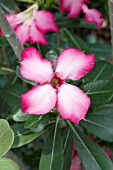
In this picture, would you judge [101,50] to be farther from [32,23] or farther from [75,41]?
[32,23]

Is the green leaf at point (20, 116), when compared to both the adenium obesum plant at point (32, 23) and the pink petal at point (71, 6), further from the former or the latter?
the pink petal at point (71, 6)

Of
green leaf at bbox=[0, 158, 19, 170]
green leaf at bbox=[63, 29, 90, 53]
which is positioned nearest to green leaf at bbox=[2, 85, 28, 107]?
green leaf at bbox=[0, 158, 19, 170]

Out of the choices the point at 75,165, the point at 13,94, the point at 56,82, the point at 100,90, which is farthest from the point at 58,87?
the point at 75,165

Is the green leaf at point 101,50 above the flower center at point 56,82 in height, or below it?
below

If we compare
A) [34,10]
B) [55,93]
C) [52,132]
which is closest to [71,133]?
[52,132]

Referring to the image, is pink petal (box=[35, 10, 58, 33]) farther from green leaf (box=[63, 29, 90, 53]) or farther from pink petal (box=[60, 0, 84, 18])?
green leaf (box=[63, 29, 90, 53])

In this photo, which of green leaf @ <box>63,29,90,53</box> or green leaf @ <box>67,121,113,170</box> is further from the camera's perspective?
green leaf @ <box>63,29,90,53</box>

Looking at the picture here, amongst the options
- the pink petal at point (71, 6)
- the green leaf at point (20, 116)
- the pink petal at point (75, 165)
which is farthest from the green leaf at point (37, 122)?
the pink petal at point (71, 6)
